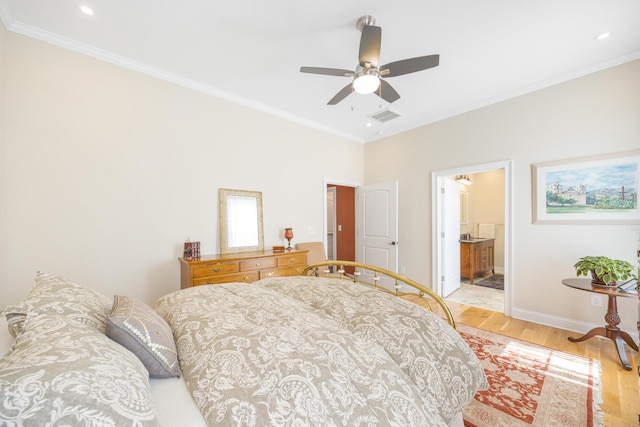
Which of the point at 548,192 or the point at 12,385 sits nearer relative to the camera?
the point at 12,385

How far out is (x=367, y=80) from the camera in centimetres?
204

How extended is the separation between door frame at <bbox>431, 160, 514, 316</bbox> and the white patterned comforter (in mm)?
2731

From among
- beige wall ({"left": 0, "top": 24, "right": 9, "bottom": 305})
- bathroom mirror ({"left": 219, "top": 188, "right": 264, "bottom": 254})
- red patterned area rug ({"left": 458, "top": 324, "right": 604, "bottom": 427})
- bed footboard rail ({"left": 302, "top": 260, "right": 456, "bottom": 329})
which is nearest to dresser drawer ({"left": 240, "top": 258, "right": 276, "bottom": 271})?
bathroom mirror ({"left": 219, "top": 188, "right": 264, "bottom": 254})

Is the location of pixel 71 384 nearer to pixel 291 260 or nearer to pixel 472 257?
pixel 291 260

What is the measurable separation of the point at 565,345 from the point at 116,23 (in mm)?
5280

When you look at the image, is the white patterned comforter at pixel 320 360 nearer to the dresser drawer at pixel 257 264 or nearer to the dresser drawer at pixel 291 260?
the dresser drawer at pixel 257 264

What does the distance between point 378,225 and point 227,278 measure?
2.78 m

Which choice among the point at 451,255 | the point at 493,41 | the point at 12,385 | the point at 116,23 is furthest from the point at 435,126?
the point at 12,385

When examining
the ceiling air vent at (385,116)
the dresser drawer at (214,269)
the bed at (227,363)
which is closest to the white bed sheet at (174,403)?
the bed at (227,363)

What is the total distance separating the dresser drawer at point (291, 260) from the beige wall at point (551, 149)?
2.15 m

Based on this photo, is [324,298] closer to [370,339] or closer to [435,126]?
[370,339]

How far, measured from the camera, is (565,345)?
256 centimetres

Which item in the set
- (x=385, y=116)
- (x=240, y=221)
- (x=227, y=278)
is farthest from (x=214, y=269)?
(x=385, y=116)

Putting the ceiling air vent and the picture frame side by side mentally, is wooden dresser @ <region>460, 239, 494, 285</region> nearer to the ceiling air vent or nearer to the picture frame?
the picture frame
